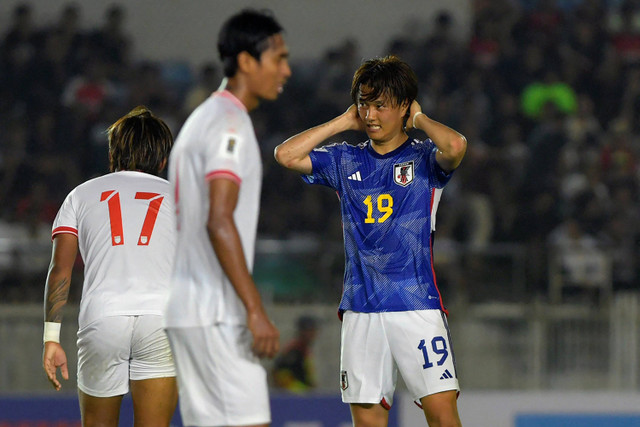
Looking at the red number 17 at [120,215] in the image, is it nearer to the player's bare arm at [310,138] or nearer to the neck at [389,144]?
the player's bare arm at [310,138]

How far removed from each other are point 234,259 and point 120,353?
1413mm

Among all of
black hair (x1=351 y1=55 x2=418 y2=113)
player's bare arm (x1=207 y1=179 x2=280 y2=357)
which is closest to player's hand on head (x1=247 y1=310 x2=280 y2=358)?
player's bare arm (x1=207 y1=179 x2=280 y2=357)

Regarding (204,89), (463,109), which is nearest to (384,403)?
(463,109)

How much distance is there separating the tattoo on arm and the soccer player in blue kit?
1.33 meters

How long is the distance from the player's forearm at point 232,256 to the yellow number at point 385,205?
158cm

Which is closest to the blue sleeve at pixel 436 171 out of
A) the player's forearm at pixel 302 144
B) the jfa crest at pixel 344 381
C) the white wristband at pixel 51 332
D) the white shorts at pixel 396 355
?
the player's forearm at pixel 302 144

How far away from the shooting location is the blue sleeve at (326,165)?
196 inches

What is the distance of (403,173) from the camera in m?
4.83

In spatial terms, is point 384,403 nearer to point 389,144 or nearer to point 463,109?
point 389,144

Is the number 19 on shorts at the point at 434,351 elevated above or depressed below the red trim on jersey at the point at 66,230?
below

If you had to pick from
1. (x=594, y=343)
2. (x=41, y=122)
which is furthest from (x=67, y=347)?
(x=594, y=343)

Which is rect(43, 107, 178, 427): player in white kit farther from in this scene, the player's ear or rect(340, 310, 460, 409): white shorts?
the player's ear

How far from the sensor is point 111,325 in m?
4.44

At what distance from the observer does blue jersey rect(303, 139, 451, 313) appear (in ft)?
15.6
